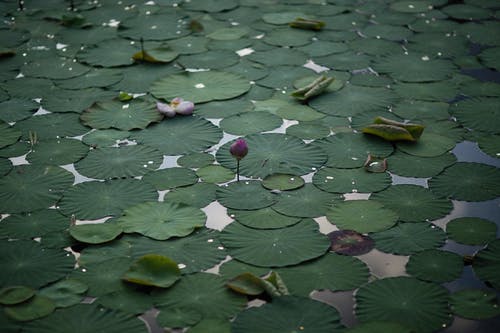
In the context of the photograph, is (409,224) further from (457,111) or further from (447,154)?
(457,111)

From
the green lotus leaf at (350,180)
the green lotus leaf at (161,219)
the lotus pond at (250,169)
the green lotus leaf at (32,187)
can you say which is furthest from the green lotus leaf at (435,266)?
the green lotus leaf at (32,187)

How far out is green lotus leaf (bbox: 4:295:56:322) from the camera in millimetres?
2572

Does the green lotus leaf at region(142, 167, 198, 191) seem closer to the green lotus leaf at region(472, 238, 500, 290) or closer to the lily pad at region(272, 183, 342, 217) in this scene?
the lily pad at region(272, 183, 342, 217)

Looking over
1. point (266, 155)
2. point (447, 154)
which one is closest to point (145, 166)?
point (266, 155)

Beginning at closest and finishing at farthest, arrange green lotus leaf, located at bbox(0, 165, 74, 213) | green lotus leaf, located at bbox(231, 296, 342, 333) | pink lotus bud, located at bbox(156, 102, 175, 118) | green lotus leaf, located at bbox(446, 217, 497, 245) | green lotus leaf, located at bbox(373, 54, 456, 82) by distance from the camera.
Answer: green lotus leaf, located at bbox(231, 296, 342, 333)
green lotus leaf, located at bbox(446, 217, 497, 245)
green lotus leaf, located at bbox(0, 165, 74, 213)
pink lotus bud, located at bbox(156, 102, 175, 118)
green lotus leaf, located at bbox(373, 54, 456, 82)

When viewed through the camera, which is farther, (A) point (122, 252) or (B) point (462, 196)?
(B) point (462, 196)

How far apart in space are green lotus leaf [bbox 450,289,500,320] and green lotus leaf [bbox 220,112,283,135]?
1.43 meters

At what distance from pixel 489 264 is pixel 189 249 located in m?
1.09

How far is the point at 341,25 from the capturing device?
501cm

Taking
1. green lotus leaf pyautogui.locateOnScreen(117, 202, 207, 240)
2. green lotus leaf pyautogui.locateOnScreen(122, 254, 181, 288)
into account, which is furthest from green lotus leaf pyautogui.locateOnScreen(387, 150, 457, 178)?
green lotus leaf pyautogui.locateOnScreen(122, 254, 181, 288)

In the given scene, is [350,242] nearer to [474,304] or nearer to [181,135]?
[474,304]

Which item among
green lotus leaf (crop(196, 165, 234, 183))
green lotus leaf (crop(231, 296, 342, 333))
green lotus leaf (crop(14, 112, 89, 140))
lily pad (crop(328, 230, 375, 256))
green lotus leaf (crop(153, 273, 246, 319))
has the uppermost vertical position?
green lotus leaf (crop(231, 296, 342, 333))

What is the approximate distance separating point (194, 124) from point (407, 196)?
115 centimetres

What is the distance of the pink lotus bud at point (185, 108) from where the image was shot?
3.90m
